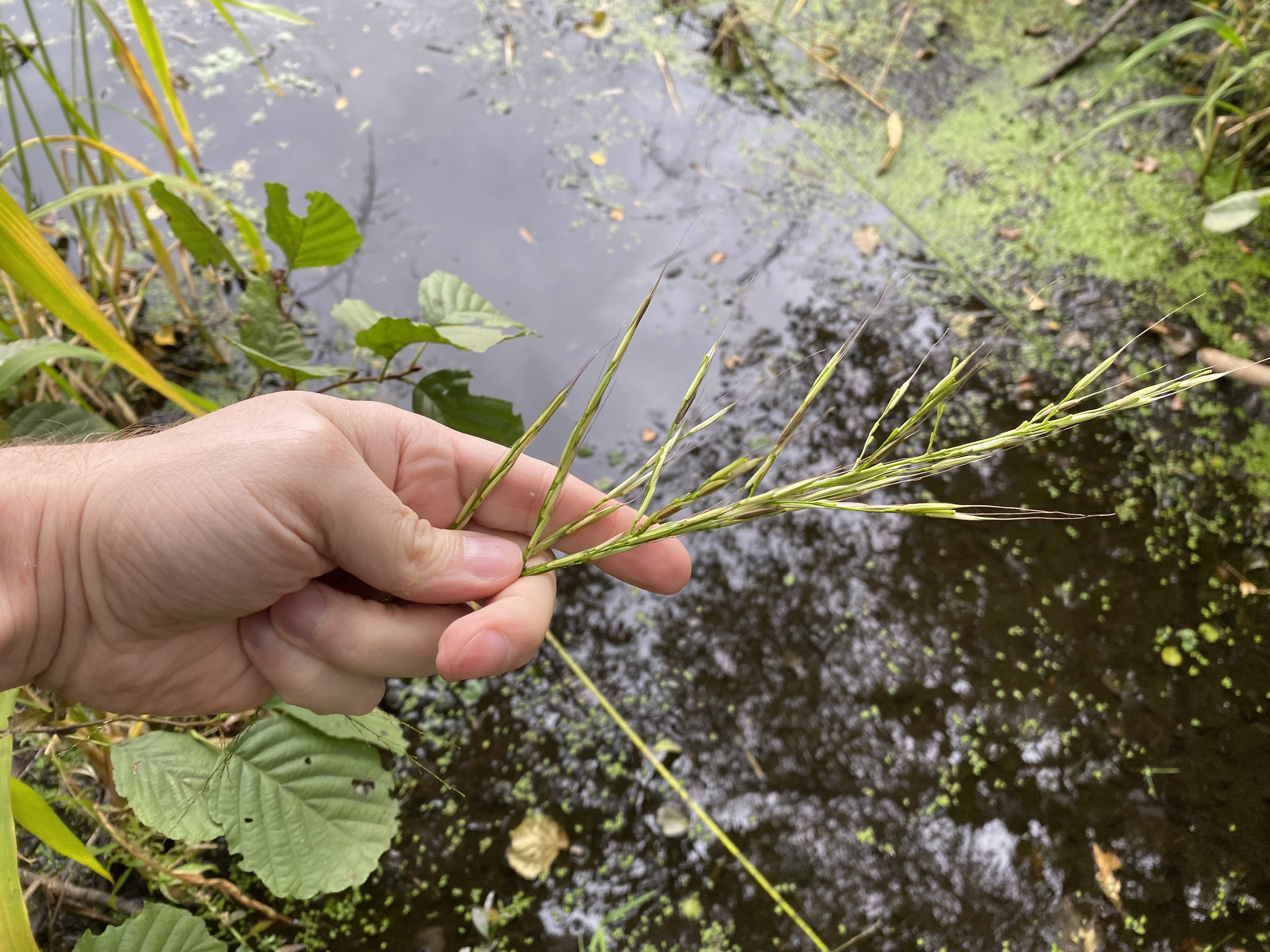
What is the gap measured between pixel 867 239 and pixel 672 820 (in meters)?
1.64

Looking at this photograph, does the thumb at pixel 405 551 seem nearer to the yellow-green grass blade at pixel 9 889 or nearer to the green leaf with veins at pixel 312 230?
the yellow-green grass blade at pixel 9 889

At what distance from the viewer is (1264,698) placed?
1.55 metres

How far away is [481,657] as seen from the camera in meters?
0.86

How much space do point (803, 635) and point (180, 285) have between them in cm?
171

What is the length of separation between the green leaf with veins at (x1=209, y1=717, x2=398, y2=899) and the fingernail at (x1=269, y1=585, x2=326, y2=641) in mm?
233

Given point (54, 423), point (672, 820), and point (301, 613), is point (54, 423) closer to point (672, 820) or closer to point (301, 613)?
point (301, 613)

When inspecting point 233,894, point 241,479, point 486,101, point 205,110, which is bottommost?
point 233,894

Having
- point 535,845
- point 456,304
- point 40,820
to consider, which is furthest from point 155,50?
point 535,845

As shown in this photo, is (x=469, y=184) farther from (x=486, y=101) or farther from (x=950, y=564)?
(x=950, y=564)

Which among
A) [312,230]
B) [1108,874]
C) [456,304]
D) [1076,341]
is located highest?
[312,230]

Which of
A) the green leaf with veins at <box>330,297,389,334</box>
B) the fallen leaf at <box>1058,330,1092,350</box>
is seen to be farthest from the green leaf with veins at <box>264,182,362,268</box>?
the fallen leaf at <box>1058,330,1092,350</box>

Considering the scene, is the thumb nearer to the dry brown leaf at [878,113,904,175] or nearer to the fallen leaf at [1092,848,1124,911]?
the fallen leaf at [1092,848,1124,911]

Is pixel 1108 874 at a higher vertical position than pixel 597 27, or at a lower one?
lower

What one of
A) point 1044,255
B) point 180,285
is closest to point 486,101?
point 180,285
